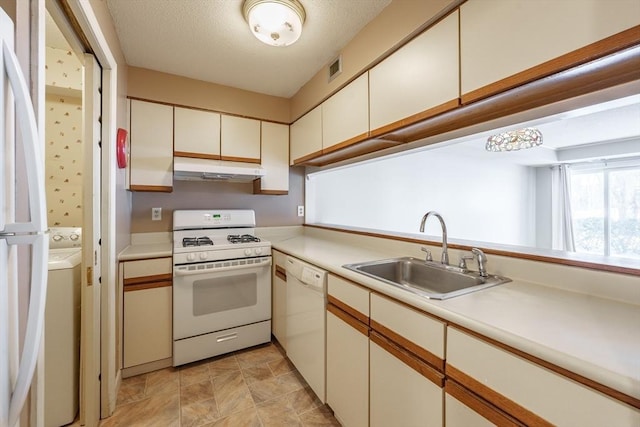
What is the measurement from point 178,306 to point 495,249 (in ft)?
6.93

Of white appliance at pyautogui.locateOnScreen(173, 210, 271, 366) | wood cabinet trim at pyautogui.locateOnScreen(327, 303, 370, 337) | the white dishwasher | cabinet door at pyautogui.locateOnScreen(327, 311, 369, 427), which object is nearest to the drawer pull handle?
white appliance at pyautogui.locateOnScreen(173, 210, 271, 366)

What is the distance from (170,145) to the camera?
2271mm

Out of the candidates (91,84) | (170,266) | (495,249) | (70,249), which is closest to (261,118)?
(91,84)

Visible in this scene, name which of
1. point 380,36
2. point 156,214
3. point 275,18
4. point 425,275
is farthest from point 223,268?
point 380,36

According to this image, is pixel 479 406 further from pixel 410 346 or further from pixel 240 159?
pixel 240 159

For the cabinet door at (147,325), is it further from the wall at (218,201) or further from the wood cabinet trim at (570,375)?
the wood cabinet trim at (570,375)

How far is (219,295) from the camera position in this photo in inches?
83.0

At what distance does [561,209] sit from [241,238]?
18.6 ft

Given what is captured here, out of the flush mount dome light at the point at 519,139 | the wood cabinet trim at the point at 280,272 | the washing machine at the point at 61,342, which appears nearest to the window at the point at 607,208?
the flush mount dome light at the point at 519,139

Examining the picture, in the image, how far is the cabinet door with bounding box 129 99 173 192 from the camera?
2.15 m

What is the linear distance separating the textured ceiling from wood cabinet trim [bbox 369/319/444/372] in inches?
69.7

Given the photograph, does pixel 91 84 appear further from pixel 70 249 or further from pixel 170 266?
pixel 170 266

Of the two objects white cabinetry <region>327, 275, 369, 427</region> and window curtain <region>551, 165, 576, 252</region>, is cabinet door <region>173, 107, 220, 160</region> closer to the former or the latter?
white cabinetry <region>327, 275, 369, 427</region>

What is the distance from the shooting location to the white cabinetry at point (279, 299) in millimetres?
2119
